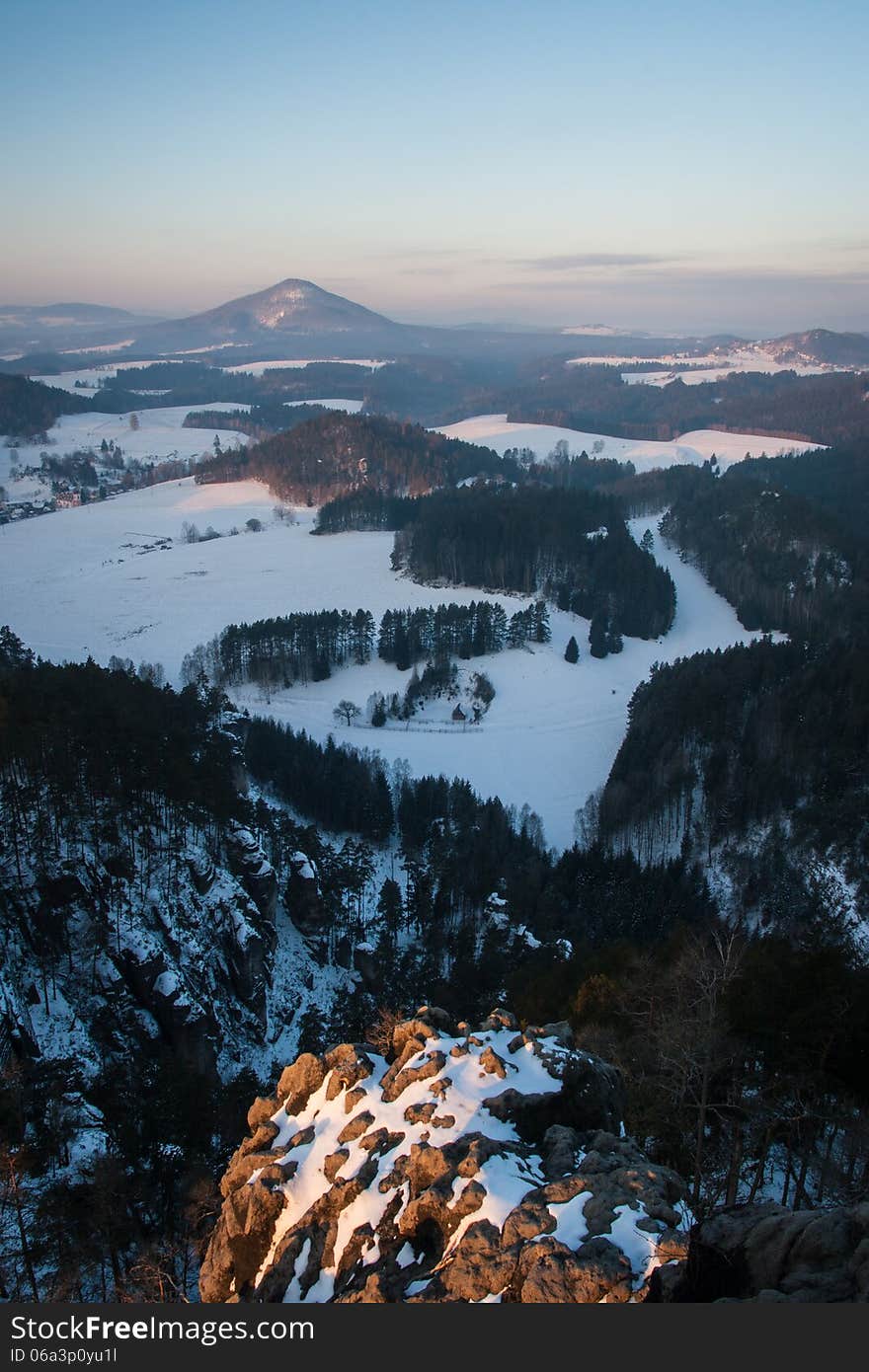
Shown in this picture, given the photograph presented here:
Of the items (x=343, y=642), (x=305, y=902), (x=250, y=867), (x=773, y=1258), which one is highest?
(x=773, y=1258)

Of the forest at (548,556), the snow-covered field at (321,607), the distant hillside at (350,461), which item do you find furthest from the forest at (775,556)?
the distant hillside at (350,461)

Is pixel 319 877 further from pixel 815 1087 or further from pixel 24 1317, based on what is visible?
pixel 24 1317

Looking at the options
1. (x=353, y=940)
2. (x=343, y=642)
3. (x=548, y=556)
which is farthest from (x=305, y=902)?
(x=548, y=556)

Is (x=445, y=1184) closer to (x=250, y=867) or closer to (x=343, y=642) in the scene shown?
(x=250, y=867)

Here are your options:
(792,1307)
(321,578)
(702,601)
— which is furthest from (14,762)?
(702,601)

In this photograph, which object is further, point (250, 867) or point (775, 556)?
point (775, 556)

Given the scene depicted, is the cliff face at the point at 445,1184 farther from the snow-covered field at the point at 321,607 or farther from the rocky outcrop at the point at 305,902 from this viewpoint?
the snow-covered field at the point at 321,607

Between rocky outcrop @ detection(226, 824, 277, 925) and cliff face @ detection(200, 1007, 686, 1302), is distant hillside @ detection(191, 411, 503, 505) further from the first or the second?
cliff face @ detection(200, 1007, 686, 1302)
